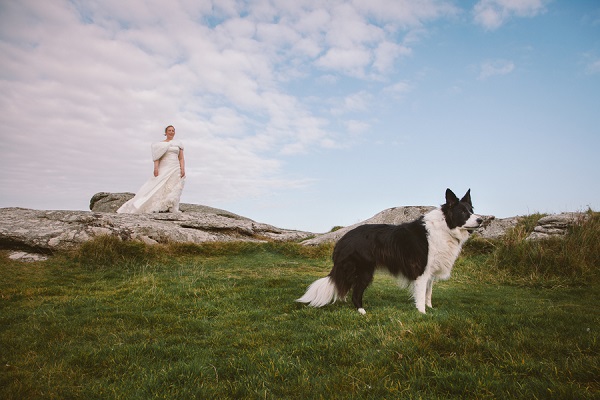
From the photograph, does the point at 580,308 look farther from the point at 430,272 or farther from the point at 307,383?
the point at 307,383

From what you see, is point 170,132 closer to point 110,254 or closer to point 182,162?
point 182,162

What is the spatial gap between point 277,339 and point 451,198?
480 cm

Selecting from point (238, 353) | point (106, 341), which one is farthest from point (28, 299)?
point (238, 353)

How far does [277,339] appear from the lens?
5.86m

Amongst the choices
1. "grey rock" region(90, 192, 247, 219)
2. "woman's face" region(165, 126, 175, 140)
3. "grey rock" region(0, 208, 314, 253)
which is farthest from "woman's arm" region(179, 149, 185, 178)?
"grey rock" region(90, 192, 247, 219)

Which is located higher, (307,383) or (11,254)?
(11,254)

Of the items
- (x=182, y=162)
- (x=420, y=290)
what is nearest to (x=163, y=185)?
(x=182, y=162)

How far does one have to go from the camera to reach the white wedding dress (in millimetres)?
20016

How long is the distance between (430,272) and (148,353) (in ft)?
18.6

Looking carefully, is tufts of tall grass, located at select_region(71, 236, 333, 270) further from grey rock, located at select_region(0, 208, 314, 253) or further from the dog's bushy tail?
the dog's bushy tail

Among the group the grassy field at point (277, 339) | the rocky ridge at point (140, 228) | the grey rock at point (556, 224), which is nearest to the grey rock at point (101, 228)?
the rocky ridge at point (140, 228)

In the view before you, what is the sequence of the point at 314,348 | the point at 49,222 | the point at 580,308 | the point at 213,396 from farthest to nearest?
the point at 49,222 < the point at 580,308 < the point at 314,348 < the point at 213,396

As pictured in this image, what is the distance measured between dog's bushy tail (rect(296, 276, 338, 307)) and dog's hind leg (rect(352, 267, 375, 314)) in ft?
1.32

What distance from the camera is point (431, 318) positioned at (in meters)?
6.22
